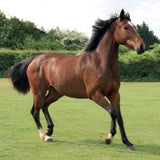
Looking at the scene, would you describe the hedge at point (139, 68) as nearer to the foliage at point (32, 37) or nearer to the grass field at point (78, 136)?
the grass field at point (78, 136)

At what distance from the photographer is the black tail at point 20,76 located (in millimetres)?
7039

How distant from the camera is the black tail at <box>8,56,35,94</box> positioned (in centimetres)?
704

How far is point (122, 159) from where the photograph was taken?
15.0 ft

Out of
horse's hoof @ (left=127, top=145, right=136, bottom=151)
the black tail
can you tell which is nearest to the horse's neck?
horse's hoof @ (left=127, top=145, right=136, bottom=151)

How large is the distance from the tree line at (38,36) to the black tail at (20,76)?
43479 mm

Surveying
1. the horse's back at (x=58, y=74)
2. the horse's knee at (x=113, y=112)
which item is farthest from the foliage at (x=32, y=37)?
the horse's knee at (x=113, y=112)

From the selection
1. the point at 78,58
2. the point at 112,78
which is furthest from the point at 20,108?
the point at 112,78

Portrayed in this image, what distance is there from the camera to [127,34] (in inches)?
208

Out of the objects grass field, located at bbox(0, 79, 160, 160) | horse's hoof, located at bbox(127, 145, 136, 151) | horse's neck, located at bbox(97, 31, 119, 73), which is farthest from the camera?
horse's neck, located at bbox(97, 31, 119, 73)

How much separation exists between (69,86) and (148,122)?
130 inches

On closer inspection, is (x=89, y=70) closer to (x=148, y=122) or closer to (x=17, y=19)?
(x=148, y=122)

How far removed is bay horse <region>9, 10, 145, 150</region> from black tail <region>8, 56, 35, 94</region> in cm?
28

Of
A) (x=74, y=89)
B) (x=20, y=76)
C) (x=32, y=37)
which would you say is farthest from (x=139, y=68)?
(x=32, y=37)

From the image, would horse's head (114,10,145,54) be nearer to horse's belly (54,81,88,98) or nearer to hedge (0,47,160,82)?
horse's belly (54,81,88,98)
